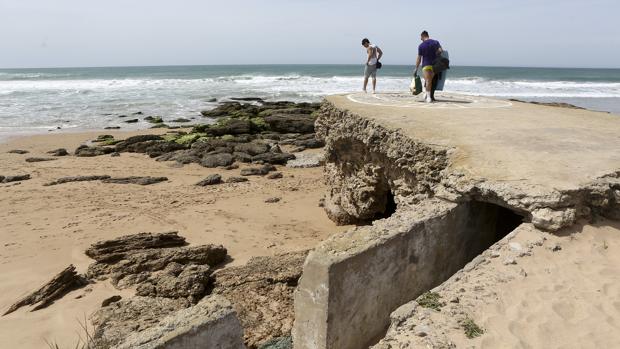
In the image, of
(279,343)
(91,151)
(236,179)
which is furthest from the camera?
(91,151)

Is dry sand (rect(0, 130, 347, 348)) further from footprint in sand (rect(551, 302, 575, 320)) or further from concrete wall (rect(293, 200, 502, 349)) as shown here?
footprint in sand (rect(551, 302, 575, 320))

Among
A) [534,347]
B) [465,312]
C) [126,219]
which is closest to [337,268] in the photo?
[465,312]

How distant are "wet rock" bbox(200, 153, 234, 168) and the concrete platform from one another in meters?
5.95

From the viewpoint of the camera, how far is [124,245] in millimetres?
7176

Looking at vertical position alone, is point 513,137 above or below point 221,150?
above

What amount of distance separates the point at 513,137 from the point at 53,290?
262 inches

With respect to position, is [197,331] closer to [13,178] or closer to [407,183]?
[407,183]

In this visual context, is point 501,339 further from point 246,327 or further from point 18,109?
point 18,109

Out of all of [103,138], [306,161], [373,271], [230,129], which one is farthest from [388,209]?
[103,138]

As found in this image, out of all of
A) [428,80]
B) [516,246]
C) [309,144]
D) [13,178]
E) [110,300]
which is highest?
[428,80]

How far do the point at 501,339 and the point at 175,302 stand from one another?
3737mm

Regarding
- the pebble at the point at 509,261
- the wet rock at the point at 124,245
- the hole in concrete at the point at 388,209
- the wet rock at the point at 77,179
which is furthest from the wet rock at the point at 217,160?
the pebble at the point at 509,261

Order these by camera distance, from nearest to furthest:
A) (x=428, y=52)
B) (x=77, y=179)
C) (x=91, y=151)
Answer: (x=428, y=52) < (x=77, y=179) < (x=91, y=151)

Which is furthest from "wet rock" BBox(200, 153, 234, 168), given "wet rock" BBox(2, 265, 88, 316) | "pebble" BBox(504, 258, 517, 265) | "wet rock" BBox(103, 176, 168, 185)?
"pebble" BBox(504, 258, 517, 265)
